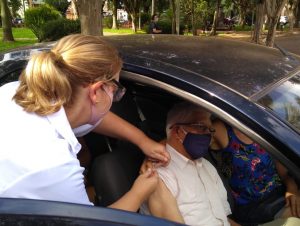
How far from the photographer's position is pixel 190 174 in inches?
92.7

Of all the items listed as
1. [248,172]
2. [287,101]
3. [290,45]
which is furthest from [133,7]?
[287,101]

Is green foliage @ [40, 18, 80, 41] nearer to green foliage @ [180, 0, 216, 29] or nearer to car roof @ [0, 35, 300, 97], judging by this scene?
green foliage @ [180, 0, 216, 29]

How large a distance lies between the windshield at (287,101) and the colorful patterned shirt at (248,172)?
1.54ft

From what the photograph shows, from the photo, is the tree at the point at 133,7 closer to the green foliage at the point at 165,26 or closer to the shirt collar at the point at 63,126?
the green foliage at the point at 165,26

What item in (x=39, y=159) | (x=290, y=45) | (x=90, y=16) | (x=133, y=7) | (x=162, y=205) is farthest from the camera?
(x=133, y=7)

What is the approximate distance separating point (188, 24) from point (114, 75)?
88.5ft

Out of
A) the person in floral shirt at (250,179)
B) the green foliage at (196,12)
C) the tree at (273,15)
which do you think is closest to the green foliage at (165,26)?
the green foliage at (196,12)

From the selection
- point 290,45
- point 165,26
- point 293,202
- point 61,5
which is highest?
point 293,202

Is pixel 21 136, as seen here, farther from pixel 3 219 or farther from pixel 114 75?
pixel 114 75

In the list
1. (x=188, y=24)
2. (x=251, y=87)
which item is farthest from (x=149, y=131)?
(x=188, y=24)

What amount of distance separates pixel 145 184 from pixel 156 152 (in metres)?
0.26

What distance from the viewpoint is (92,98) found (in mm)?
1798

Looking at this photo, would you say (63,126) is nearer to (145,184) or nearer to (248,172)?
(145,184)

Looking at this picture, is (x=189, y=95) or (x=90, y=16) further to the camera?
(x=90, y=16)
